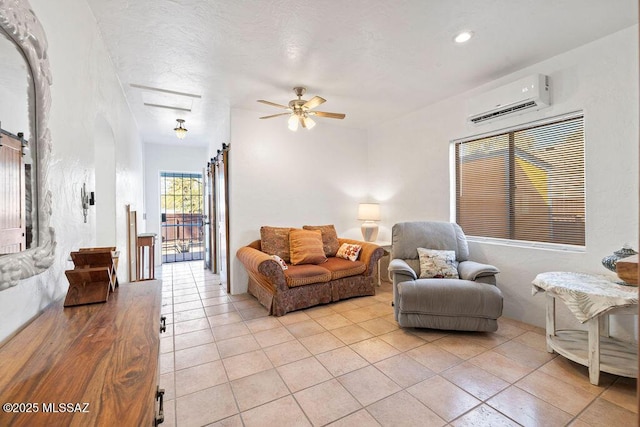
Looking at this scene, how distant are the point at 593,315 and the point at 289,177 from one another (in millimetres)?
3594

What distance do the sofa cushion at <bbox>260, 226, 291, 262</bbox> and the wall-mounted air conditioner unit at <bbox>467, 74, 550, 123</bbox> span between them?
2.79 m

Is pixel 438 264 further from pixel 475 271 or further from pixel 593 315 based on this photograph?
pixel 593 315

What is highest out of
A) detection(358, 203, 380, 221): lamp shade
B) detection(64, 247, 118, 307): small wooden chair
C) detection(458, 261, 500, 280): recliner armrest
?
detection(358, 203, 380, 221): lamp shade

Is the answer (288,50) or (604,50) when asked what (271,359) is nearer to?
(288,50)

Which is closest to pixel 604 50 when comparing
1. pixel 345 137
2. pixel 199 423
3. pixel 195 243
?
pixel 345 137

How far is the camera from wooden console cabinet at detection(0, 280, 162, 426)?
0.59 m

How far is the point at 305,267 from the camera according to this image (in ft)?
10.9

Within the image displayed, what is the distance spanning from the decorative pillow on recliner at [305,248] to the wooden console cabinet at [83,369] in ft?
7.79

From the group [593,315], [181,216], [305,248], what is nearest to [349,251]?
[305,248]

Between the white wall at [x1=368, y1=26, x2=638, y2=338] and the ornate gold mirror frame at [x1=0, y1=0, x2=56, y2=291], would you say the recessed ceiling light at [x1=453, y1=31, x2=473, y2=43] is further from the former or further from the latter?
the ornate gold mirror frame at [x1=0, y1=0, x2=56, y2=291]

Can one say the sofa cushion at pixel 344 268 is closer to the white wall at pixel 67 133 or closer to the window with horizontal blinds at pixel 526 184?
the window with horizontal blinds at pixel 526 184

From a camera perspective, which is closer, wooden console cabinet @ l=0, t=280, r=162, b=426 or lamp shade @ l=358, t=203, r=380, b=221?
wooden console cabinet @ l=0, t=280, r=162, b=426

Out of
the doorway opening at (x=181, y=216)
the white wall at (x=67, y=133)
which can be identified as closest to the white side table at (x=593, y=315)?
the white wall at (x=67, y=133)

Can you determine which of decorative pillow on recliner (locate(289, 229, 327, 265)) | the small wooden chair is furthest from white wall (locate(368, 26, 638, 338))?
the small wooden chair
